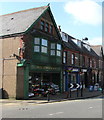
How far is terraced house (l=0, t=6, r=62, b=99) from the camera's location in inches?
672

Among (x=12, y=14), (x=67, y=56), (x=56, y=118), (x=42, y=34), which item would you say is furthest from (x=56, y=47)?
(x=56, y=118)

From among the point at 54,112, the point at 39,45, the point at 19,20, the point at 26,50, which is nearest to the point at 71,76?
the point at 39,45

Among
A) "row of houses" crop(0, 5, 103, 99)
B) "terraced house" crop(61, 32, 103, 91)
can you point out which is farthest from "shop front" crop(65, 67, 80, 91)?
"row of houses" crop(0, 5, 103, 99)

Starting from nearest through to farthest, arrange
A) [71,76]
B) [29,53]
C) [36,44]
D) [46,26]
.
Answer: [29,53] → [36,44] → [46,26] → [71,76]

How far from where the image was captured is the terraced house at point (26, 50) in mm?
17062

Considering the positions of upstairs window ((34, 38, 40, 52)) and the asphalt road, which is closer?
the asphalt road

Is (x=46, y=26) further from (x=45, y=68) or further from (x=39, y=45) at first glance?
(x=45, y=68)

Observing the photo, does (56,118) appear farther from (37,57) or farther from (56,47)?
(56,47)

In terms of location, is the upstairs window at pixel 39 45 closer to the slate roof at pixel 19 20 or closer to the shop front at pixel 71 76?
the slate roof at pixel 19 20

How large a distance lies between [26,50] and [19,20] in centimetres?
450

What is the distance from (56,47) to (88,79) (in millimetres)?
14207

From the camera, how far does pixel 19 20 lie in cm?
1988

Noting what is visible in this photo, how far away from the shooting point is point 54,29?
74.1 ft

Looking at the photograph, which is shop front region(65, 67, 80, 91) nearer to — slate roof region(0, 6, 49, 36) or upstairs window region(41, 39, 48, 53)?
upstairs window region(41, 39, 48, 53)
